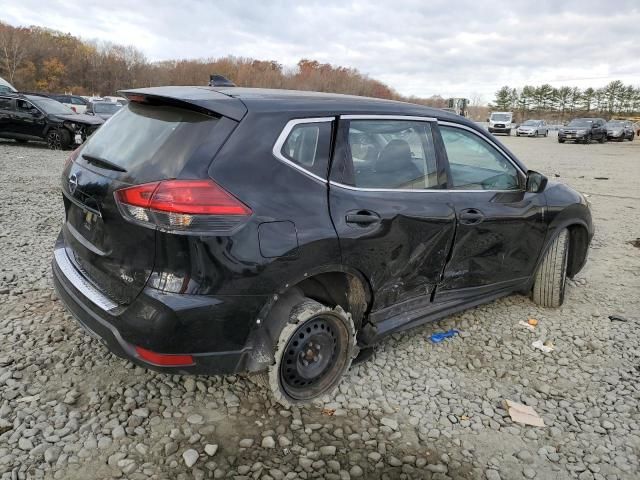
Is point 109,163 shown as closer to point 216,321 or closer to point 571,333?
point 216,321

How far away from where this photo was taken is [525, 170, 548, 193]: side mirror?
3682 millimetres

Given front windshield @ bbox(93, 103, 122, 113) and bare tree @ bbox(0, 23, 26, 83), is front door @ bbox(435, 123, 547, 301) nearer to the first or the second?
front windshield @ bbox(93, 103, 122, 113)

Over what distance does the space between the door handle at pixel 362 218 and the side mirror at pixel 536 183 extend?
1.68 metres

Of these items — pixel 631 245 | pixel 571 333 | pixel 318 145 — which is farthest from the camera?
pixel 631 245

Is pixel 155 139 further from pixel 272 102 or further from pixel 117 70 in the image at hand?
pixel 117 70

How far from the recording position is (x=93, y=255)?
249 cm

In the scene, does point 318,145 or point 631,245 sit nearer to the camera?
point 318,145

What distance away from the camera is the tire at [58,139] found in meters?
13.5

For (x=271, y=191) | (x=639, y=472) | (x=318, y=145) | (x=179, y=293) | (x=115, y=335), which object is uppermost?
(x=318, y=145)

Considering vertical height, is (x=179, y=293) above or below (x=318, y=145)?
below

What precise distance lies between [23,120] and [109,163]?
43.8 ft

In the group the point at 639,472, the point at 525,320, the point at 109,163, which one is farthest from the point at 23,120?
the point at 639,472

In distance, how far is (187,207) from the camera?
2.13m

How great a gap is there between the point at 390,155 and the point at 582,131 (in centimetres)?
3414
